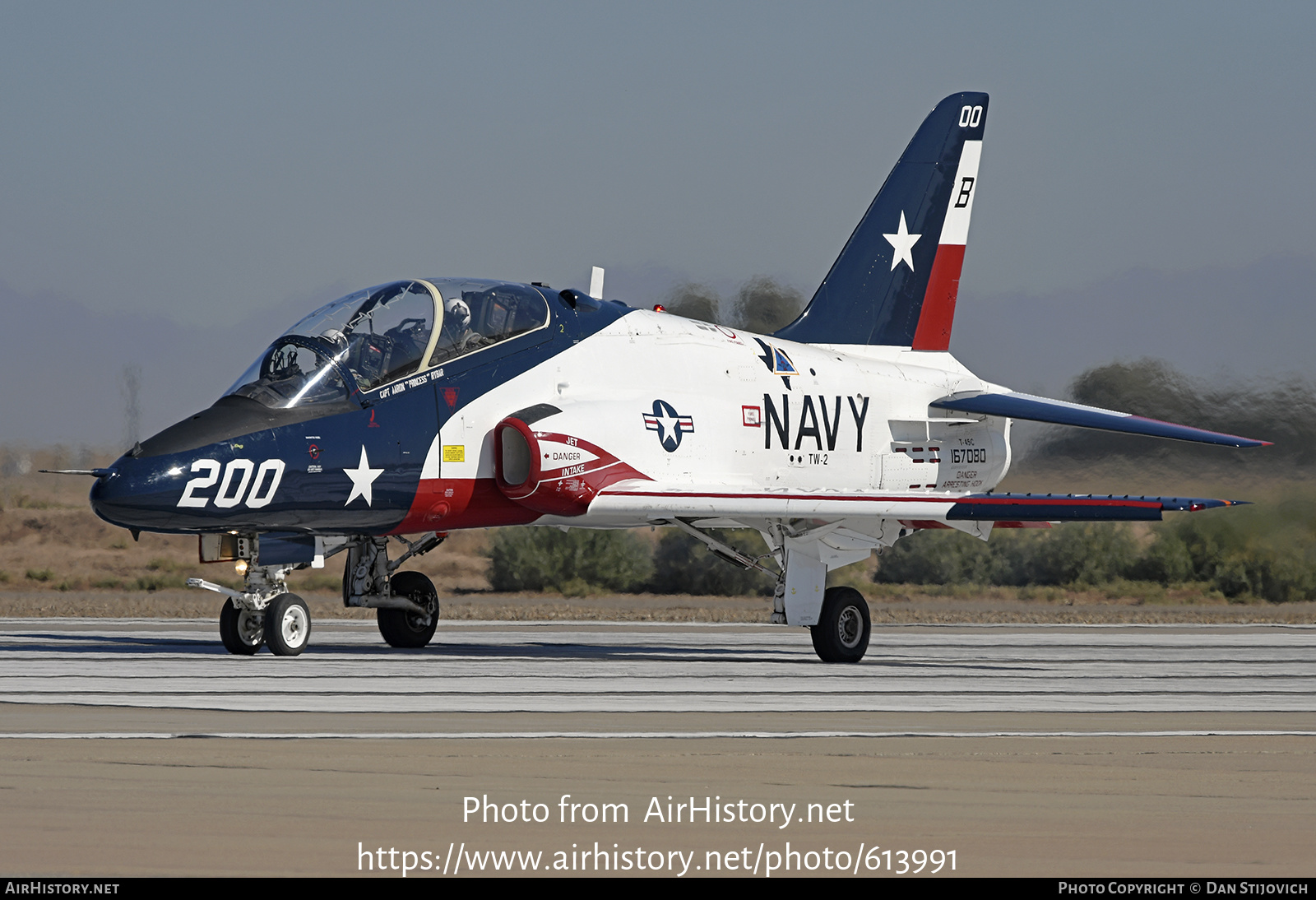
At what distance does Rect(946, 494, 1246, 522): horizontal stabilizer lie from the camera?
57.0 feet

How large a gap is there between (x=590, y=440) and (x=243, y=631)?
11.9 ft

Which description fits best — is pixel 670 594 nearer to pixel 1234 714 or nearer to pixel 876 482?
pixel 876 482

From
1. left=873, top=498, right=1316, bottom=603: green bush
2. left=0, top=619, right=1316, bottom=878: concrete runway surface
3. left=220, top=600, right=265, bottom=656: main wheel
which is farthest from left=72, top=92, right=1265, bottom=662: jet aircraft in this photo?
left=873, top=498, right=1316, bottom=603: green bush

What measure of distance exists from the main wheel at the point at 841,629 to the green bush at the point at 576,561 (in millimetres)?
20390

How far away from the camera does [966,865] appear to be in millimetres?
6164

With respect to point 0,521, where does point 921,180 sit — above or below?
above

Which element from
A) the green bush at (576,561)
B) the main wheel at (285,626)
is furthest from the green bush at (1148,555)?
the main wheel at (285,626)

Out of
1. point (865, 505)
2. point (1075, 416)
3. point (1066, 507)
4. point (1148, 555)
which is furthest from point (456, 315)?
point (1148, 555)

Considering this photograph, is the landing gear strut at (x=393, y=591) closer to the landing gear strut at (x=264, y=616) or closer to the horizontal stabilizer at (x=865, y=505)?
the landing gear strut at (x=264, y=616)

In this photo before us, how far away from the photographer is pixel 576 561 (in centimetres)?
3931

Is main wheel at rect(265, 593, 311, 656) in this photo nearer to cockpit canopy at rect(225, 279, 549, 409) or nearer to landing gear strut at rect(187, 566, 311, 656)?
landing gear strut at rect(187, 566, 311, 656)

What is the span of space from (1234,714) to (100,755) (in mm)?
7590

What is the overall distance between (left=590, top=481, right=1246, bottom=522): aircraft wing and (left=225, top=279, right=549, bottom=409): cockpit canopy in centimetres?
203

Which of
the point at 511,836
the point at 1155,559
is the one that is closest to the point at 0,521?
the point at 1155,559
